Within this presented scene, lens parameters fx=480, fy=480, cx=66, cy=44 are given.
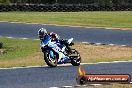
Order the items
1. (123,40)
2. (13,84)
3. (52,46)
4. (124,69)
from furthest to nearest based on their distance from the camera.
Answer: (123,40) < (52,46) < (124,69) < (13,84)

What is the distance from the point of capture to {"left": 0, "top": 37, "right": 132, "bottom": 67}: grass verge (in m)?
18.5

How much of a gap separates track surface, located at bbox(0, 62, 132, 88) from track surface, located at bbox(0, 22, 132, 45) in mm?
9188

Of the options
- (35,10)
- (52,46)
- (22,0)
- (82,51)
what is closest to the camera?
(52,46)

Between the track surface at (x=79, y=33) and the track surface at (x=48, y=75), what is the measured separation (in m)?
9.19

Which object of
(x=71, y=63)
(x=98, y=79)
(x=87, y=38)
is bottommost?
(x=87, y=38)

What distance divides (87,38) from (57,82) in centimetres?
1418

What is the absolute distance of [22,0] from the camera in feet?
255

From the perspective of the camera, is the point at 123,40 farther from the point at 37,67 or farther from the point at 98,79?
the point at 98,79

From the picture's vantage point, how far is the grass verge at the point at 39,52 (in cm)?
1845

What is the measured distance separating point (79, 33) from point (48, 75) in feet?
50.3

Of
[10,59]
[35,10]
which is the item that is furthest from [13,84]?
[35,10]

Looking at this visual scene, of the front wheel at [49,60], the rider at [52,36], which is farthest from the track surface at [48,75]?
the rider at [52,36]

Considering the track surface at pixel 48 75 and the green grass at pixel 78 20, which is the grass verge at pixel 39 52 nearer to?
the track surface at pixel 48 75

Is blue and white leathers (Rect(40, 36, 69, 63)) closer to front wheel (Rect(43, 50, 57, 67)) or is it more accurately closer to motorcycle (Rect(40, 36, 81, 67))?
motorcycle (Rect(40, 36, 81, 67))
